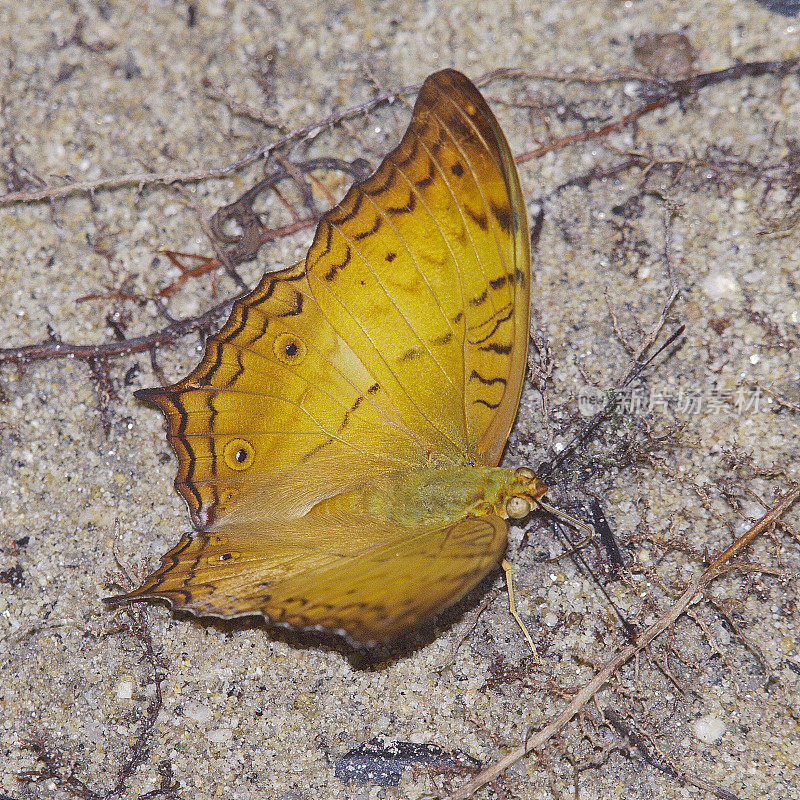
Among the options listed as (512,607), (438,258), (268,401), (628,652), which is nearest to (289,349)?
(268,401)

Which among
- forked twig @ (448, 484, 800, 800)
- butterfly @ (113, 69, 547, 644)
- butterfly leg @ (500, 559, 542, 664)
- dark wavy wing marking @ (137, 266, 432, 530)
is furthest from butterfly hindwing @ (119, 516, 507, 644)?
forked twig @ (448, 484, 800, 800)

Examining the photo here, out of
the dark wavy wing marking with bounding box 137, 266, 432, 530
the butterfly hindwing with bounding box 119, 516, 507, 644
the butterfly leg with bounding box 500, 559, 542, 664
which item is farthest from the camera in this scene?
the butterfly leg with bounding box 500, 559, 542, 664

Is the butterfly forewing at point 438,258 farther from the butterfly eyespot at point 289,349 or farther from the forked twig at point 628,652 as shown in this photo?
the forked twig at point 628,652

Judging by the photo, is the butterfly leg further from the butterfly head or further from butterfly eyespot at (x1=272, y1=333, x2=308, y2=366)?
butterfly eyespot at (x1=272, y1=333, x2=308, y2=366)

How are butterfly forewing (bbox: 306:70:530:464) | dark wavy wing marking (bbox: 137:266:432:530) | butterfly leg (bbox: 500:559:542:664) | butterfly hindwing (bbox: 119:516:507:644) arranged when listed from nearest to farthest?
butterfly hindwing (bbox: 119:516:507:644)
butterfly forewing (bbox: 306:70:530:464)
dark wavy wing marking (bbox: 137:266:432:530)
butterfly leg (bbox: 500:559:542:664)

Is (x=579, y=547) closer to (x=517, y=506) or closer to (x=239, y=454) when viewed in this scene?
(x=517, y=506)

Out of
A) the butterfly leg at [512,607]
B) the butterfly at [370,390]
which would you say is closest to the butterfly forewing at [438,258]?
the butterfly at [370,390]

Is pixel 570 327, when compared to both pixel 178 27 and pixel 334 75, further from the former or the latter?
pixel 178 27
